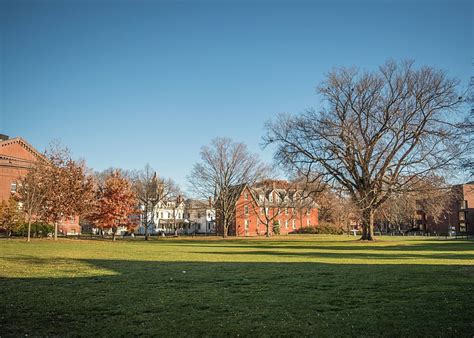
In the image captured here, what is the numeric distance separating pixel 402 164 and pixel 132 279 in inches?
1256

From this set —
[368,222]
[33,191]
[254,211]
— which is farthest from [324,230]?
[33,191]

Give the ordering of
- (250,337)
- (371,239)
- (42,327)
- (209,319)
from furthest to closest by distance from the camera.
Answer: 1. (371,239)
2. (209,319)
3. (42,327)
4. (250,337)

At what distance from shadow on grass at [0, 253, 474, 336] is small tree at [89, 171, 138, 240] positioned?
116 feet

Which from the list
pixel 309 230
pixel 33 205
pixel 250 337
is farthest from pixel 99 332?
pixel 309 230

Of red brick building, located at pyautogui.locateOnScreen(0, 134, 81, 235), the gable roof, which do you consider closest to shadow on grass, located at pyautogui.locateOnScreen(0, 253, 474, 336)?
red brick building, located at pyautogui.locateOnScreen(0, 134, 81, 235)

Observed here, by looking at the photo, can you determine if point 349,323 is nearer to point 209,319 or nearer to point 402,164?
point 209,319

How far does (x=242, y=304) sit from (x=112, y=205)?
41.7 metres

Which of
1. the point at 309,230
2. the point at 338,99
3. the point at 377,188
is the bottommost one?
the point at 309,230

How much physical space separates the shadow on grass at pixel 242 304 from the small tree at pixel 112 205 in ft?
116

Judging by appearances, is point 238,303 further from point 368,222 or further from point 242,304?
point 368,222

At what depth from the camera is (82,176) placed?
4022 centimetres

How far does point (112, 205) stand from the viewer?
1897 inches

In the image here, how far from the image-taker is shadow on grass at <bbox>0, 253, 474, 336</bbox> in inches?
287

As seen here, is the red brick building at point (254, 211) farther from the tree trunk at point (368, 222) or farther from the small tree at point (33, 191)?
the small tree at point (33, 191)
